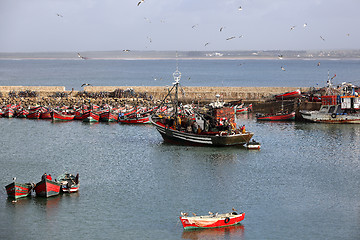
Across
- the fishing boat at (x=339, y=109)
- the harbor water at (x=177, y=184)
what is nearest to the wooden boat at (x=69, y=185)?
the harbor water at (x=177, y=184)

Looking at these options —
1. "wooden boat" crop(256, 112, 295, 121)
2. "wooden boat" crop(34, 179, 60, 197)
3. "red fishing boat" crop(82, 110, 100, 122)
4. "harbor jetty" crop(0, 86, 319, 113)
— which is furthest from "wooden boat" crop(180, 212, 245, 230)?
"harbor jetty" crop(0, 86, 319, 113)

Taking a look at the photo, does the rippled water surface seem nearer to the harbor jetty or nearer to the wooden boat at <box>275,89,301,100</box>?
the wooden boat at <box>275,89,301,100</box>

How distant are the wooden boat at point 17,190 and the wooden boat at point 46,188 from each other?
40 cm

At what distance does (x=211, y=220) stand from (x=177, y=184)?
6.82 metres

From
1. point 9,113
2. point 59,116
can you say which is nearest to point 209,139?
point 59,116

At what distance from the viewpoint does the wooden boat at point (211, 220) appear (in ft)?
70.0

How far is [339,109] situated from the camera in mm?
47594

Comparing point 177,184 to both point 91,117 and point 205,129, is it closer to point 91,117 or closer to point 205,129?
point 205,129

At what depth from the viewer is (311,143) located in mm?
38969

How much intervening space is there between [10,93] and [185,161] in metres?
35.4

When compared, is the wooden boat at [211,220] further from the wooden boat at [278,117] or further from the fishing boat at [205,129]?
the wooden boat at [278,117]

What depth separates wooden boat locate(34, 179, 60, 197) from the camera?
2498 cm

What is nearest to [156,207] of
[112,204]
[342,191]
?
[112,204]

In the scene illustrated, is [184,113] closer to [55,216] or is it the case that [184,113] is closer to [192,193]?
[192,193]
